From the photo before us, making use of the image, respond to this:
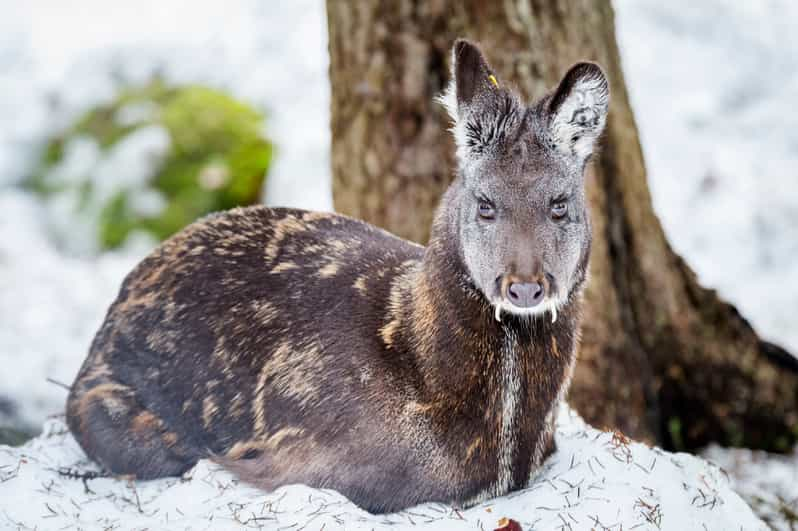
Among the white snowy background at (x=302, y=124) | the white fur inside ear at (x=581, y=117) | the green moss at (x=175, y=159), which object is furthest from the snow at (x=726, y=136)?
the green moss at (x=175, y=159)

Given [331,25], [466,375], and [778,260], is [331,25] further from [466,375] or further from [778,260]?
[778,260]

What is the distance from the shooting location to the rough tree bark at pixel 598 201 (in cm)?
640

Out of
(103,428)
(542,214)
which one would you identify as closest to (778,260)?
(542,214)

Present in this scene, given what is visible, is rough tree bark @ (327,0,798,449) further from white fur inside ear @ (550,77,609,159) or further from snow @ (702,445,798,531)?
white fur inside ear @ (550,77,609,159)

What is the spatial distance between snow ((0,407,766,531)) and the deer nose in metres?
1.06

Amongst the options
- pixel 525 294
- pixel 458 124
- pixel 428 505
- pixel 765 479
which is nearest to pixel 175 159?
pixel 458 124

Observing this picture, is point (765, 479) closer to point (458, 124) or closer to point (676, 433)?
point (676, 433)

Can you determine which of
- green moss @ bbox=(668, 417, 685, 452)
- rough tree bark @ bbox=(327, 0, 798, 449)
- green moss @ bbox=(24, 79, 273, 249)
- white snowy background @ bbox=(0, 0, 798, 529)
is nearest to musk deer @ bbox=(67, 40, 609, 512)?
white snowy background @ bbox=(0, 0, 798, 529)

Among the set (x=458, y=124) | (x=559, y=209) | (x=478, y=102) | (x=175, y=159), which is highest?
(x=478, y=102)

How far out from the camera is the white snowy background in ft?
29.1

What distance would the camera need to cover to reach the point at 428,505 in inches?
175

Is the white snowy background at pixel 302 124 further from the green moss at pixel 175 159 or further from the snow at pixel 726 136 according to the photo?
the green moss at pixel 175 159

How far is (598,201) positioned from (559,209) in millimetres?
2491

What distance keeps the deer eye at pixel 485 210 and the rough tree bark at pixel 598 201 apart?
7.58 feet
